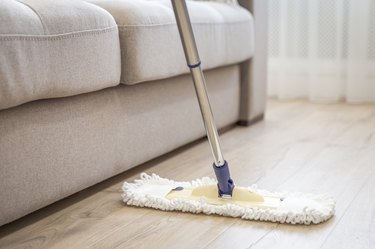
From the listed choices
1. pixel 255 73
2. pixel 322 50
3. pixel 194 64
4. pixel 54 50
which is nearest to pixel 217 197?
pixel 194 64

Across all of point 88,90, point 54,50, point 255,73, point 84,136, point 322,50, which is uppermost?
point 54,50

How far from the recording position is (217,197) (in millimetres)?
1259

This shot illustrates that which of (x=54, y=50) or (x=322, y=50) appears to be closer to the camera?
(x=54, y=50)

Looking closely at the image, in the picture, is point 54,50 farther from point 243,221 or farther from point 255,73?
point 255,73

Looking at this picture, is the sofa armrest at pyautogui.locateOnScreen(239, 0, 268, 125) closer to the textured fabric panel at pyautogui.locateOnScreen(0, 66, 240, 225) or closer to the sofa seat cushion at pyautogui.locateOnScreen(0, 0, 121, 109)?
the textured fabric panel at pyautogui.locateOnScreen(0, 66, 240, 225)

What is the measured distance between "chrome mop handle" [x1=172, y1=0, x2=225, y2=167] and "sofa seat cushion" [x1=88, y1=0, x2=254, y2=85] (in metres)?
0.27

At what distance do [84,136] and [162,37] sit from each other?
384 mm

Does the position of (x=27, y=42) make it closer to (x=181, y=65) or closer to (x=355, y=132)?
(x=181, y=65)

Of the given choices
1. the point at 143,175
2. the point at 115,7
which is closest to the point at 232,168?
the point at 143,175

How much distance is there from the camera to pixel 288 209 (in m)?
1.18

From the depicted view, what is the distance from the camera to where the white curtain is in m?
2.73

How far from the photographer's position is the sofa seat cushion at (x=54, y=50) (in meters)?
1.04

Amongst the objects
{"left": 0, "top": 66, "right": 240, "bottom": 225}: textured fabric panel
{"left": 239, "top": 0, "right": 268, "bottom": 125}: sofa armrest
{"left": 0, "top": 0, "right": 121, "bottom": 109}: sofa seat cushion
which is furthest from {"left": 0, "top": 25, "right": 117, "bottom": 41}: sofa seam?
{"left": 239, "top": 0, "right": 268, "bottom": 125}: sofa armrest

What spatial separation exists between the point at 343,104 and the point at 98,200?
1.70 meters
